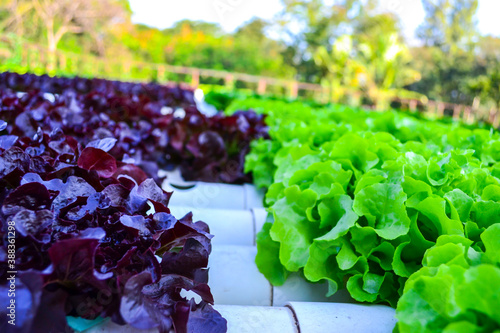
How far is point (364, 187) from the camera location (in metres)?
1.50

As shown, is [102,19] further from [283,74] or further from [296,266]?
[296,266]

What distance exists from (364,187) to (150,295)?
0.83m

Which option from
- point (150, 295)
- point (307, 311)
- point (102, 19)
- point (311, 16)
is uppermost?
Answer: point (311, 16)

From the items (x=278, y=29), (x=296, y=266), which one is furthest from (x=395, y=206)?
(x=278, y=29)

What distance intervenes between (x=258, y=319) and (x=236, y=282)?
440 millimetres

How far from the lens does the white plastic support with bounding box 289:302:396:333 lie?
128cm

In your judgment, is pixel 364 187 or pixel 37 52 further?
pixel 37 52

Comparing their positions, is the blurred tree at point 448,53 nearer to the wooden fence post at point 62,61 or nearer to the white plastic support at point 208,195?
the wooden fence post at point 62,61

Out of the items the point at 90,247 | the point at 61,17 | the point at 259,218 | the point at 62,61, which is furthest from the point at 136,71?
the point at 90,247

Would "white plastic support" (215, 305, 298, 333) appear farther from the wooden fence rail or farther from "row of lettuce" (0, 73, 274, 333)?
the wooden fence rail

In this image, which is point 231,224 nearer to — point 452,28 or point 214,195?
point 214,195

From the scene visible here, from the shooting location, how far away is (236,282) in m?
1.76

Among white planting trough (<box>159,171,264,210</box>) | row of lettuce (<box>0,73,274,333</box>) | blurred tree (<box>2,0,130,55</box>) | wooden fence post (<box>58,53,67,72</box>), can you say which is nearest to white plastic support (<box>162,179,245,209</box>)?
white planting trough (<box>159,171,264,210</box>)

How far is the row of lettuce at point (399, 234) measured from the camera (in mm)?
929
